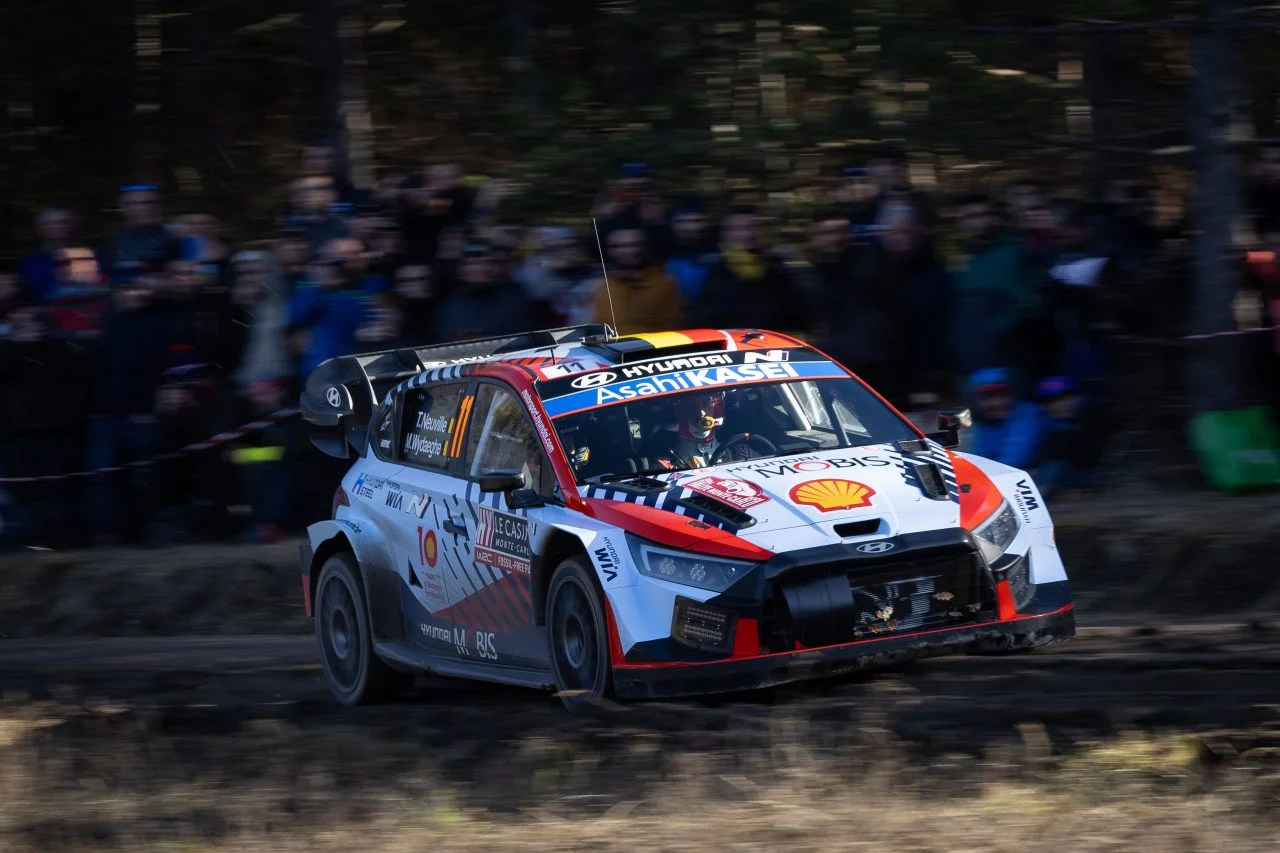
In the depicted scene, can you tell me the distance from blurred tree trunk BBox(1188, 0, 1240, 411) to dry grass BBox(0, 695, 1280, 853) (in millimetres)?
5452

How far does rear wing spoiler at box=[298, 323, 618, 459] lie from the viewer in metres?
10.5

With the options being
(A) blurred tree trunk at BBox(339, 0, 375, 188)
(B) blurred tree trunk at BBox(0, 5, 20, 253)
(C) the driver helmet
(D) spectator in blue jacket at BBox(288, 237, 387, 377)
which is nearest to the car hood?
(C) the driver helmet

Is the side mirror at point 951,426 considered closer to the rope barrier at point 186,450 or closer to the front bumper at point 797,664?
the front bumper at point 797,664

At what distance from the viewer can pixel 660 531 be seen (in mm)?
7621

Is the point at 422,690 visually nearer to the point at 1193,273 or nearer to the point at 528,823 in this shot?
the point at 528,823

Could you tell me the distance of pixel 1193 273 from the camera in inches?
480

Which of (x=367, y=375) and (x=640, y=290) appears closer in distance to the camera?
(x=367, y=375)

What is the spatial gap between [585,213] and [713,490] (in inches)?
254

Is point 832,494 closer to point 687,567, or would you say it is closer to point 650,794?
point 687,567

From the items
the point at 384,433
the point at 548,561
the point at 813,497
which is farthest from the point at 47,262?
the point at 813,497

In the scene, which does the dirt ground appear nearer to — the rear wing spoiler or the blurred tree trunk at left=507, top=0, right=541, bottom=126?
the rear wing spoiler

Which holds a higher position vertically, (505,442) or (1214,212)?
(1214,212)

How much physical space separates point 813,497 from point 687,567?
62cm

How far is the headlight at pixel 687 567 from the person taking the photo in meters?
7.45
